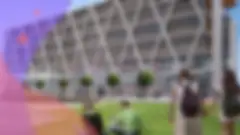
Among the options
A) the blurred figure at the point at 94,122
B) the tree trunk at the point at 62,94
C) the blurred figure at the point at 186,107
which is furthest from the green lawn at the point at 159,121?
the tree trunk at the point at 62,94

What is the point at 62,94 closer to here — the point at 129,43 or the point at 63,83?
the point at 63,83

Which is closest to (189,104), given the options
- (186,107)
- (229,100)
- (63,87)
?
(186,107)

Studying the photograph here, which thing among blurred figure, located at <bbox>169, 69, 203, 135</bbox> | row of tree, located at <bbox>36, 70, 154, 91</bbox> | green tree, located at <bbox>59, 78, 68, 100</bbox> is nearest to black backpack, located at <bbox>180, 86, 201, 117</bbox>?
blurred figure, located at <bbox>169, 69, 203, 135</bbox>

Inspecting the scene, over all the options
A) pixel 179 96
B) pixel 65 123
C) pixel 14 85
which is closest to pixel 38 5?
pixel 14 85

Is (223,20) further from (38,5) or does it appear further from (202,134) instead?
(38,5)

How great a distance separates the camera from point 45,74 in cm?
154

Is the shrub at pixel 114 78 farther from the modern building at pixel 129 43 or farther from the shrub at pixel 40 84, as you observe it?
the shrub at pixel 40 84

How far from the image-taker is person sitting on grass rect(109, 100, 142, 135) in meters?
1.47

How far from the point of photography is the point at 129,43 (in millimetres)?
1502

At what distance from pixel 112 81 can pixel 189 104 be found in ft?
0.82

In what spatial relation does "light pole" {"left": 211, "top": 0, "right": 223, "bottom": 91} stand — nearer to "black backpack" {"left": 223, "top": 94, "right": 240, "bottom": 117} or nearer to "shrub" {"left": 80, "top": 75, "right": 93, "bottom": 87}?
"black backpack" {"left": 223, "top": 94, "right": 240, "bottom": 117}

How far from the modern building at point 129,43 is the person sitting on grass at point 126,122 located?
50mm

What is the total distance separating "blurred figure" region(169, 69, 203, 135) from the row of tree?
9 centimetres

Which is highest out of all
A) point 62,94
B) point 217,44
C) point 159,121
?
point 217,44
